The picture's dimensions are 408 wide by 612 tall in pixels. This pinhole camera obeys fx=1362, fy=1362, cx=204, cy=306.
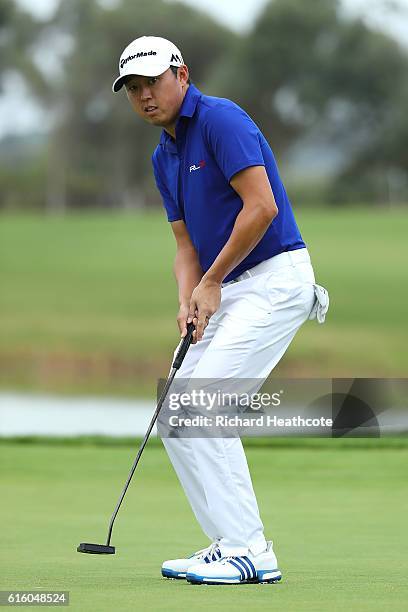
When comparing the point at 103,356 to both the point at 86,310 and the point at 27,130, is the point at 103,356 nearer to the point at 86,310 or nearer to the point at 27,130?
the point at 86,310

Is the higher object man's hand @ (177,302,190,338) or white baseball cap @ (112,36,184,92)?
white baseball cap @ (112,36,184,92)

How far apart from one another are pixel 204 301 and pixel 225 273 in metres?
0.11

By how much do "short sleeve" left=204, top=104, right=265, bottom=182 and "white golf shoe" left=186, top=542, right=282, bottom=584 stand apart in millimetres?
1135

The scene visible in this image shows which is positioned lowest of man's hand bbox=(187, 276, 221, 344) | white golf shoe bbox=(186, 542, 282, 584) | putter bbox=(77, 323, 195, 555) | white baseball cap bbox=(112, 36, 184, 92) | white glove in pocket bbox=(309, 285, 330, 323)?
white golf shoe bbox=(186, 542, 282, 584)

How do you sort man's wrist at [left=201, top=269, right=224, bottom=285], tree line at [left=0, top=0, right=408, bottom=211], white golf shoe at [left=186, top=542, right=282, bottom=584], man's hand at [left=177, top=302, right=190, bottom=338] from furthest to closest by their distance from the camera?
tree line at [left=0, top=0, right=408, bottom=211]
man's hand at [left=177, top=302, right=190, bottom=338]
man's wrist at [left=201, top=269, right=224, bottom=285]
white golf shoe at [left=186, top=542, right=282, bottom=584]

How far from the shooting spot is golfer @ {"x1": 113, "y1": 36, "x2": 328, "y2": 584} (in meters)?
4.04

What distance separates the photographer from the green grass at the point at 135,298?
29.2 metres

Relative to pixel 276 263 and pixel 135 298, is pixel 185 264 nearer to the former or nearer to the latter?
pixel 276 263

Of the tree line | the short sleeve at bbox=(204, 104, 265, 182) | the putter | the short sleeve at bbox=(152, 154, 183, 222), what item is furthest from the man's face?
the tree line

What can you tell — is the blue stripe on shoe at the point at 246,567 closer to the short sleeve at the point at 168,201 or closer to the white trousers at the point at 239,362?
the white trousers at the point at 239,362

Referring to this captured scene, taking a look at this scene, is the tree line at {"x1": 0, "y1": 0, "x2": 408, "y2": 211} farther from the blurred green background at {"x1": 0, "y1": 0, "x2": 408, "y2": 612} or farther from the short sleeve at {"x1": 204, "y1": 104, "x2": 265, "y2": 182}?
the short sleeve at {"x1": 204, "y1": 104, "x2": 265, "y2": 182}

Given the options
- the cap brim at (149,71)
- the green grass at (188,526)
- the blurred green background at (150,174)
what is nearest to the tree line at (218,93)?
the blurred green background at (150,174)

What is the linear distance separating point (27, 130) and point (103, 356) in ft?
49.5

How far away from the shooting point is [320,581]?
12.8ft
